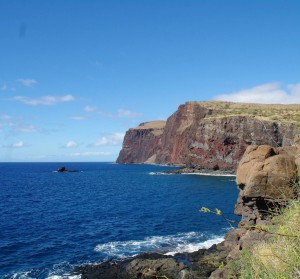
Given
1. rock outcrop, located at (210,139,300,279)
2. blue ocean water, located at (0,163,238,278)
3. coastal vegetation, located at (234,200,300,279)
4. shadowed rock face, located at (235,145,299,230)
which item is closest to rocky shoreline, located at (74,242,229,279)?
rock outcrop, located at (210,139,300,279)

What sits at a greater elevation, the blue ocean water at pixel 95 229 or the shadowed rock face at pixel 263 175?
the shadowed rock face at pixel 263 175

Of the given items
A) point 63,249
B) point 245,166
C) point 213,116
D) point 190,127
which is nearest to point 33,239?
point 63,249

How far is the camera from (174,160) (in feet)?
590

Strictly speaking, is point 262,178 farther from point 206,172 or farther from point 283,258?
point 206,172

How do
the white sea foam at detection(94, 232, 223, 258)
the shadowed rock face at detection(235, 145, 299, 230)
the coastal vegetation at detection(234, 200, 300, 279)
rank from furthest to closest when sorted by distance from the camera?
the white sea foam at detection(94, 232, 223, 258) → the shadowed rock face at detection(235, 145, 299, 230) → the coastal vegetation at detection(234, 200, 300, 279)

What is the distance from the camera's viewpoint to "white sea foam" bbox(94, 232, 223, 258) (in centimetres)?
3192

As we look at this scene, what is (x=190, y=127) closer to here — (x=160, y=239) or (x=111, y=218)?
(x=111, y=218)

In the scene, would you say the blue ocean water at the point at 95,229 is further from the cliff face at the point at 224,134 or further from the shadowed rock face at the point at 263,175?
the cliff face at the point at 224,134

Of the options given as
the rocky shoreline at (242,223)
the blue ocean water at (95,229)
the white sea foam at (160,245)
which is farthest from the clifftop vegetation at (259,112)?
the rocky shoreline at (242,223)

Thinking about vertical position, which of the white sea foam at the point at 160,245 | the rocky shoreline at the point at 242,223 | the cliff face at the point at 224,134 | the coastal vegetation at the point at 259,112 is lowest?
the white sea foam at the point at 160,245

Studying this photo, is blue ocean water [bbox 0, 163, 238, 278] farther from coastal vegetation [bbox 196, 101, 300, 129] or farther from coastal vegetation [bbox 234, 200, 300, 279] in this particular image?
coastal vegetation [bbox 196, 101, 300, 129]

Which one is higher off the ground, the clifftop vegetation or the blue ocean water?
the clifftop vegetation

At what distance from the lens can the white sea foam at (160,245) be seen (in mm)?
31922

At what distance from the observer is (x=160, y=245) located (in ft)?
112
